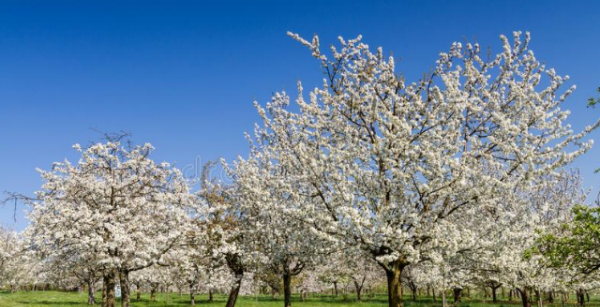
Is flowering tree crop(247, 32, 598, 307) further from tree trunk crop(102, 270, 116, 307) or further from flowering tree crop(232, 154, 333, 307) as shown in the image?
tree trunk crop(102, 270, 116, 307)

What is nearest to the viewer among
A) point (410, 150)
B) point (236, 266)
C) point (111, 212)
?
point (410, 150)

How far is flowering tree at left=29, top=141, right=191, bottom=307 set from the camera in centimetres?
1695

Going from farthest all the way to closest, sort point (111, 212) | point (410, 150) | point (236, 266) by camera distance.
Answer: point (236, 266) → point (111, 212) → point (410, 150)

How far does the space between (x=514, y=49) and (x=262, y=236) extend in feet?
42.1

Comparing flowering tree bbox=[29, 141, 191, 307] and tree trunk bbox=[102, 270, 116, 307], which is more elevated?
flowering tree bbox=[29, 141, 191, 307]

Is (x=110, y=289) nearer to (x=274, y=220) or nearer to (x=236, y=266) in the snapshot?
(x=236, y=266)

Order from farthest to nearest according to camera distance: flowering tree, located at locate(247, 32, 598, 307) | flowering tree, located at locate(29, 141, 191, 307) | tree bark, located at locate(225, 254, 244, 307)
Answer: tree bark, located at locate(225, 254, 244, 307)
flowering tree, located at locate(29, 141, 191, 307)
flowering tree, located at locate(247, 32, 598, 307)

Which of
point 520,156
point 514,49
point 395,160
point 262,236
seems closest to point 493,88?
point 514,49

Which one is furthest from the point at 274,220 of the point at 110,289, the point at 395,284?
the point at 110,289

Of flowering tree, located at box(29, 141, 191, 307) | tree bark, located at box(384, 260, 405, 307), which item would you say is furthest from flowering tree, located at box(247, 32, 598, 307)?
flowering tree, located at box(29, 141, 191, 307)

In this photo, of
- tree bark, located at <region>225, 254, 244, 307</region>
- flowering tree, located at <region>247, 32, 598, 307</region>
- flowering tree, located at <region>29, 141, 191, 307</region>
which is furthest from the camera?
A: tree bark, located at <region>225, 254, 244, 307</region>

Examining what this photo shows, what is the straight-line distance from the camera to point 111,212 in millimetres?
17875

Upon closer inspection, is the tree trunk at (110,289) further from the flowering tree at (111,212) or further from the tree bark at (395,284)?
the tree bark at (395,284)

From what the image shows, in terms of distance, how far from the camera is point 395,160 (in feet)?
41.0
